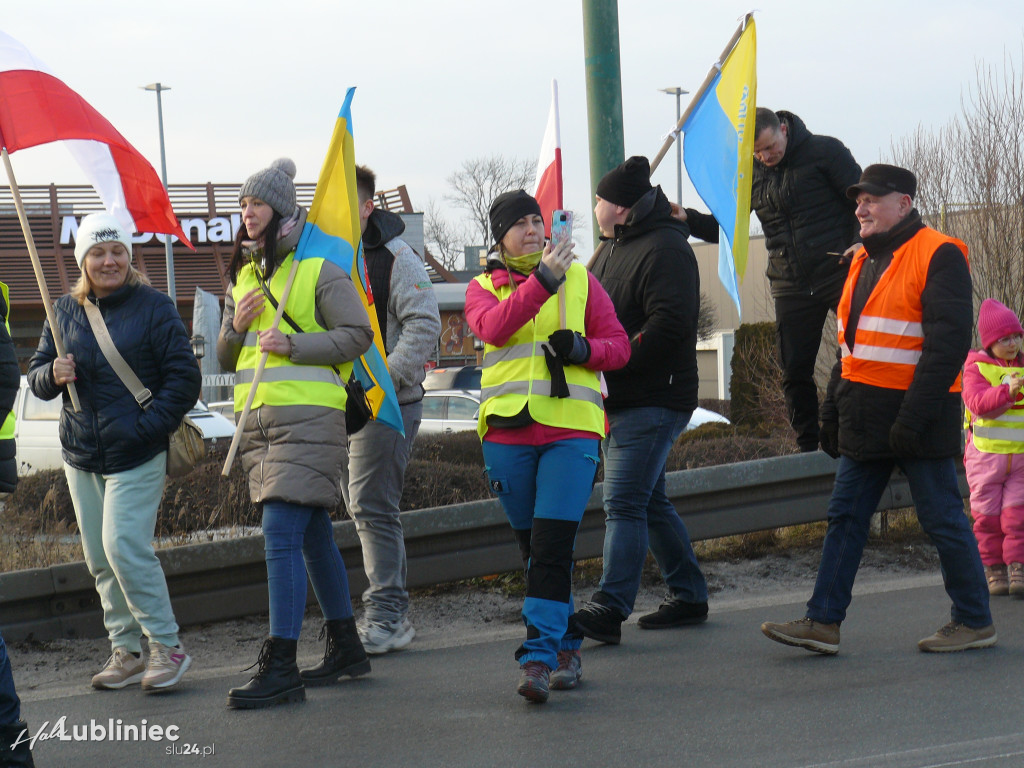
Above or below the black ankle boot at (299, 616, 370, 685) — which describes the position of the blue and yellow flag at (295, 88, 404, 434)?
above

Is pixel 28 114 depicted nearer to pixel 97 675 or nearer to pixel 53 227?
pixel 97 675

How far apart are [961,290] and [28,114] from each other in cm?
427

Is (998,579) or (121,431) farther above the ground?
(121,431)

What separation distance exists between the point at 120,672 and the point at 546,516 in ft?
6.31

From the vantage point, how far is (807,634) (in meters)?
5.16

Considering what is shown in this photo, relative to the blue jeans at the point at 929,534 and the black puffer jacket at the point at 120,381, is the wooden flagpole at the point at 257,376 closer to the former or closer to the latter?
the black puffer jacket at the point at 120,381

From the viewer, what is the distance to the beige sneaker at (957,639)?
17.1ft

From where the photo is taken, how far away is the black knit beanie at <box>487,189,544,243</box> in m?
4.93

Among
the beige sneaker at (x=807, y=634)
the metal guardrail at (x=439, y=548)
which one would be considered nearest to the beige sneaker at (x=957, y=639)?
the beige sneaker at (x=807, y=634)

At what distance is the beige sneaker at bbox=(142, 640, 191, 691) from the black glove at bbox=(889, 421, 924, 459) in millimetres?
3084

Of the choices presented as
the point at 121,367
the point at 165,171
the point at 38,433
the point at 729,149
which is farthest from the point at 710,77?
the point at 165,171

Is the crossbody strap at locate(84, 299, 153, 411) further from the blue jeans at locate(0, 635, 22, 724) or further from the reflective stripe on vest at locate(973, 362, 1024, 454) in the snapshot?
the reflective stripe on vest at locate(973, 362, 1024, 454)

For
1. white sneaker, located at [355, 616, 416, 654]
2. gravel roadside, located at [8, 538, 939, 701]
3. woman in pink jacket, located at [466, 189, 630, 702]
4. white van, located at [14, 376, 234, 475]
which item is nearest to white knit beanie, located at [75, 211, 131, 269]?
woman in pink jacket, located at [466, 189, 630, 702]

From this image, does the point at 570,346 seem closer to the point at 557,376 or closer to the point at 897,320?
the point at 557,376
